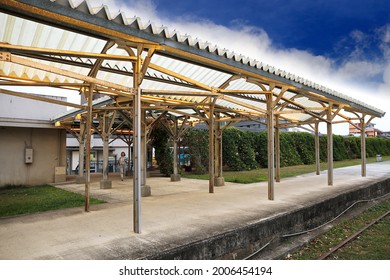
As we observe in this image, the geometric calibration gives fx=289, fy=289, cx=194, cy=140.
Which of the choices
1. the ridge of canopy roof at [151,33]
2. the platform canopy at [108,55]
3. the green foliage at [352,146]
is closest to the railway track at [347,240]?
the platform canopy at [108,55]

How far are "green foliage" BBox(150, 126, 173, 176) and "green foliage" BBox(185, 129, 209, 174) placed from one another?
1808 millimetres

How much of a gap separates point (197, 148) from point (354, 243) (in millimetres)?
11489

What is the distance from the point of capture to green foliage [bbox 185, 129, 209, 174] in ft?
54.3

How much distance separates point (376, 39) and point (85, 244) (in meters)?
7.34

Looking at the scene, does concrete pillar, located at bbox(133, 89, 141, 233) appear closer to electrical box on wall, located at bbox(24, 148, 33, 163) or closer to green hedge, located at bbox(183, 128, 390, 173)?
electrical box on wall, located at bbox(24, 148, 33, 163)

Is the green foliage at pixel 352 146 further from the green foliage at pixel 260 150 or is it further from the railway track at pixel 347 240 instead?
the railway track at pixel 347 240

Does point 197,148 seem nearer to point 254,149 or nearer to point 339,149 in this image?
point 254,149

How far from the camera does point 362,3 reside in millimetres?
5531

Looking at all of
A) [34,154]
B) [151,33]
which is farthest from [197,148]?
[151,33]

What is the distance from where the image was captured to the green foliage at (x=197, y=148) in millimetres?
16547

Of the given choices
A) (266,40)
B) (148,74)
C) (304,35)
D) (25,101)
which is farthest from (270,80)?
(25,101)

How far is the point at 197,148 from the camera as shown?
16.7 m

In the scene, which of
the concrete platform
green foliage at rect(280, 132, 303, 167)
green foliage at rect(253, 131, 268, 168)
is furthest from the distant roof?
green foliage at rect(280, 132, 303, 167)

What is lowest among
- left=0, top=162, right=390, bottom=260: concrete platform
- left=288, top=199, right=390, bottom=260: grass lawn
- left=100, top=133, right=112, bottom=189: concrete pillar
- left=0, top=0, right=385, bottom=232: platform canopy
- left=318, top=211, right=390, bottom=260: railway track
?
left=288, top=199, right=390, bottom=260: grass lawn
